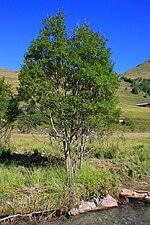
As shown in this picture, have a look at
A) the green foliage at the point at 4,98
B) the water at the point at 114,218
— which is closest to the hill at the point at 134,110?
the green foliage at the point at 4,98

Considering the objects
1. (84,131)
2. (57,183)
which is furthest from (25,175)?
(84,131)

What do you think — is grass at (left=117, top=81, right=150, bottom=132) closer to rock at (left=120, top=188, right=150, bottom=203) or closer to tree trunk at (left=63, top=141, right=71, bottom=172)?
tree trunk at (left=63, top=141, right=71, bottom=172)

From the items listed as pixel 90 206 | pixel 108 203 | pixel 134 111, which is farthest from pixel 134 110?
pixel 90 206

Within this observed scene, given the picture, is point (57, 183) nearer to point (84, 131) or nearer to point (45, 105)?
point (45, 105)

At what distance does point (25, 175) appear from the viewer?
52.6ft

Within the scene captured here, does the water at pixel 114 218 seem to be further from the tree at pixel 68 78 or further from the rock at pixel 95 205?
the tree at pixel 68 78

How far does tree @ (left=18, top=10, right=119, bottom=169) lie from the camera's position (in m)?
16.2

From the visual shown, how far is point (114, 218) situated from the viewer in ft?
44.1

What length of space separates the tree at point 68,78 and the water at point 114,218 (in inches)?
147

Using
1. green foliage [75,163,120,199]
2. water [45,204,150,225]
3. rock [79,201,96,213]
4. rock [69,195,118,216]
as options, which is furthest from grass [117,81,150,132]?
rock [79,201,96,213]

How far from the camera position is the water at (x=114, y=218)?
12953 millimetres

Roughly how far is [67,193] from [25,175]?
3.23 metres

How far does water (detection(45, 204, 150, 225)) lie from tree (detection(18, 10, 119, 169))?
374 centimetres

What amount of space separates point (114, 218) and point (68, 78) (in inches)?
307
